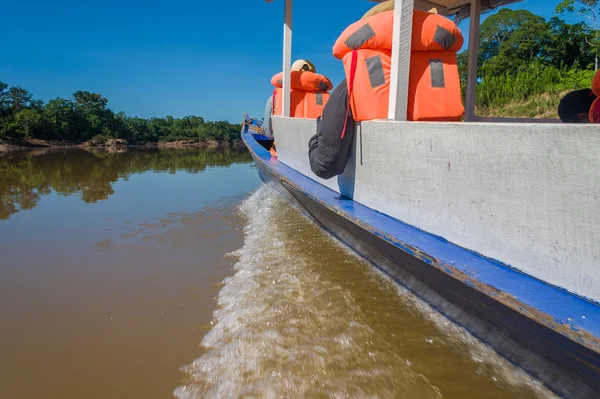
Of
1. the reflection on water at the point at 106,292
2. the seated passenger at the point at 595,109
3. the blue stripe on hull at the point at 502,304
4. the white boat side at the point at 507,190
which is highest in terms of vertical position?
the seated passenger at the point at 595,109

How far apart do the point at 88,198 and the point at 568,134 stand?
22.5 ft

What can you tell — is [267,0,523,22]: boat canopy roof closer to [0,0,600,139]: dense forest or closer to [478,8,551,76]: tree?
[0,0,600,139]: dense forest

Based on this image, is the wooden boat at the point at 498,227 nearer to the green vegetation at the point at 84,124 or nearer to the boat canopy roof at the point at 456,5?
the boat canopy roof at the point at 456,5

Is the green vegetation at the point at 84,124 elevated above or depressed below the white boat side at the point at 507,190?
above

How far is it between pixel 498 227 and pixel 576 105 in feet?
7.80

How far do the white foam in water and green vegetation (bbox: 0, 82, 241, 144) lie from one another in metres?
32.7

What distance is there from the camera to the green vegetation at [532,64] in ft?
34.6

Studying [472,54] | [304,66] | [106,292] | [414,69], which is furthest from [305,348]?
[304,66]

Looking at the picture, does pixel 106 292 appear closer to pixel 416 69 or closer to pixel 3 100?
pixel 416 69

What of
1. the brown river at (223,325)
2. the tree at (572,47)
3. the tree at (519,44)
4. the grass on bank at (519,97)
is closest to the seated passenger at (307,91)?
the brown river at (223,325)

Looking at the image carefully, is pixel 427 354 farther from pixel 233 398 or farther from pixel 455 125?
pixel 455 125

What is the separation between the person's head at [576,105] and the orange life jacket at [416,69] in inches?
53.4

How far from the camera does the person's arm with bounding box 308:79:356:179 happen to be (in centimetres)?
247

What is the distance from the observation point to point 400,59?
7.16 feet
